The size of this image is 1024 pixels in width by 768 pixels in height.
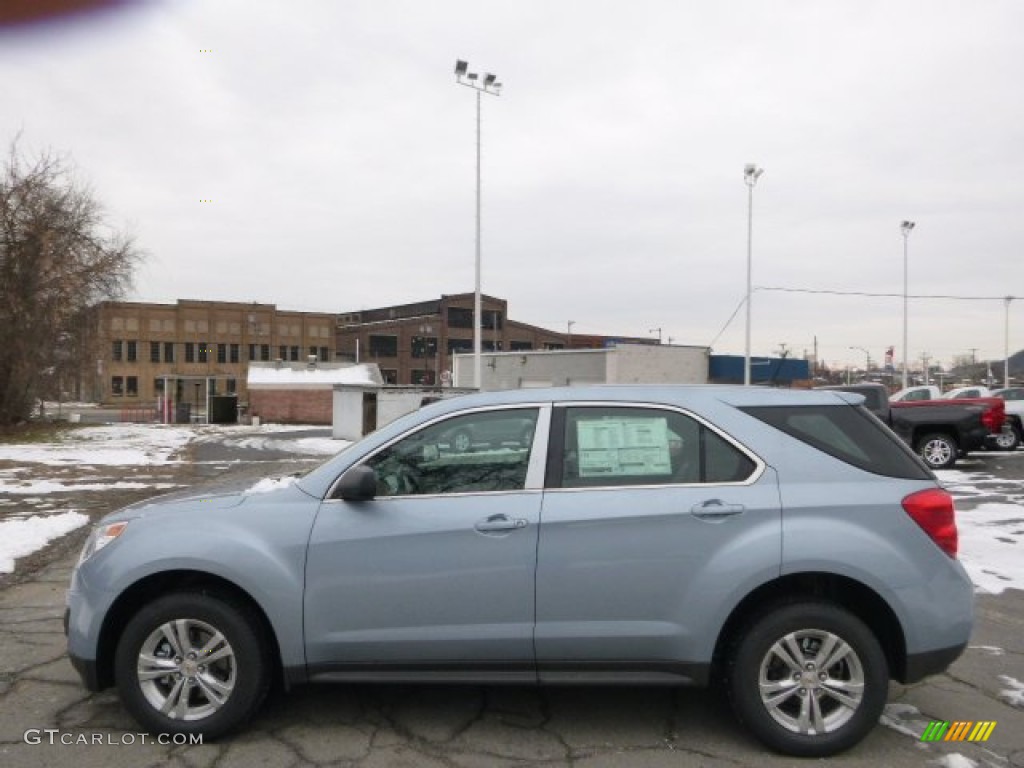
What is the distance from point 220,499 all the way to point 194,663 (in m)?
0.75

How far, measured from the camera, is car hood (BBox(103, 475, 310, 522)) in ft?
11.9

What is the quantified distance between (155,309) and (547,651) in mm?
86420

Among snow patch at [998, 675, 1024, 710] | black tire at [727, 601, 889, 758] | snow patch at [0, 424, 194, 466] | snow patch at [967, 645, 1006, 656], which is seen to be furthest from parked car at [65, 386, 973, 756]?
snow patch at [0, 424, 194, 466]

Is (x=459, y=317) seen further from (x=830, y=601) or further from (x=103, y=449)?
(x=830, y=601)

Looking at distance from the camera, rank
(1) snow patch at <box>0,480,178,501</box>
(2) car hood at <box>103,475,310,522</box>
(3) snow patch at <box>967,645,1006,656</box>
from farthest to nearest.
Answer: (1) snow patch at <box>0,480,178,501</box> < (3) snow patch at <box>967,645,1006,656</box> < (2) car hood at <box>103,475,310,522</box>

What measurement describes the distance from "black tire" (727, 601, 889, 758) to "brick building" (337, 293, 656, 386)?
293 feet

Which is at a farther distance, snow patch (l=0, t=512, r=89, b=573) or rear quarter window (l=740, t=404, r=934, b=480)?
snow patch (l=0, t=512, r=89, b=573)

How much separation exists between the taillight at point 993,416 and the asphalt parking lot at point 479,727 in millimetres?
12014

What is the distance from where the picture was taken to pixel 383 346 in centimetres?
9400

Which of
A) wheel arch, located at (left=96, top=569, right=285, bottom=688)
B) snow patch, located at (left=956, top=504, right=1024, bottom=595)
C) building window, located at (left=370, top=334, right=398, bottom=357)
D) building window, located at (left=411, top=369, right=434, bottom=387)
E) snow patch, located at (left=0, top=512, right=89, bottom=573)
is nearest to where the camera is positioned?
wheel arch, located at (left=96, top=569, right=285, bottom=688)

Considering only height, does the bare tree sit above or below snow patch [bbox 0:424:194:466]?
above

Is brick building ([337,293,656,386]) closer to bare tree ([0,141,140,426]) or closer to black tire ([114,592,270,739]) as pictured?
bare tree ([0,141,140,426])

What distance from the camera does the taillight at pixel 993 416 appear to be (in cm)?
1501

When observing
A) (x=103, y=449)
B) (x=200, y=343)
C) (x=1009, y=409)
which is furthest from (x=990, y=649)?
(x=200, y=343)
